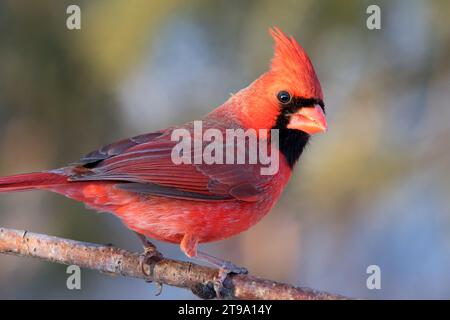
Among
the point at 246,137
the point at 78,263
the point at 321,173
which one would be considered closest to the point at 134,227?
the point at 78,263

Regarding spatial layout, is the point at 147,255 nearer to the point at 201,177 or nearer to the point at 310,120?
the point at 201,177

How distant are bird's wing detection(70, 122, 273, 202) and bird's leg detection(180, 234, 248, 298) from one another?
0.17m

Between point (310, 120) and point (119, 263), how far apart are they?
3.20 feet

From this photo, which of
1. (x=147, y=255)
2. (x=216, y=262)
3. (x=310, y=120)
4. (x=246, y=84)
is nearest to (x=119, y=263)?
(x=147, y=255)

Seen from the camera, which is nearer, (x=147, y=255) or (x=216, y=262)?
(x=216, y=262)

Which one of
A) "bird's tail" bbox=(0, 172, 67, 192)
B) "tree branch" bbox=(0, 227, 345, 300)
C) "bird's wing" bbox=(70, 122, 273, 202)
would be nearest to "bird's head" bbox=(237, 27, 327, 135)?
"bird's wing" bbox=(70, 122, 273, 202)

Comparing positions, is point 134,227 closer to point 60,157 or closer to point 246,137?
point 246,137

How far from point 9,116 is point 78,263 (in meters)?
3.26

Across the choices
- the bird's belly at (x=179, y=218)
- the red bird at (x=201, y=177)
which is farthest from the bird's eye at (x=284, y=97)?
the bird's belly at (x=179, y=218)

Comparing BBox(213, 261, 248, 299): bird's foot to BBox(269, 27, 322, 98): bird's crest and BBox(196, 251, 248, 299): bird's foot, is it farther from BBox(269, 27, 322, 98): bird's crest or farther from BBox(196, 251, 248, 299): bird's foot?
BBox(269, 27, 322, 98): bird's crest

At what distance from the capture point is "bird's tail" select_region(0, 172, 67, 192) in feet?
8.66

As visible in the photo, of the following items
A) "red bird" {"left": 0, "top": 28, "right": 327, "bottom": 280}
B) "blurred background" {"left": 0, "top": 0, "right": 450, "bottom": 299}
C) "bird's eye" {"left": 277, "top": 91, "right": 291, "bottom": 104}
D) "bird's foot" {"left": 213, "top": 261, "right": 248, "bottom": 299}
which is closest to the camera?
"bird's foot" {"left": 213, "top": 261, "right": 248, "bottom": 299}

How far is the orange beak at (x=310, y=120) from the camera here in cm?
290

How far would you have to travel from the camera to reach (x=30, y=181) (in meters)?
2.67
